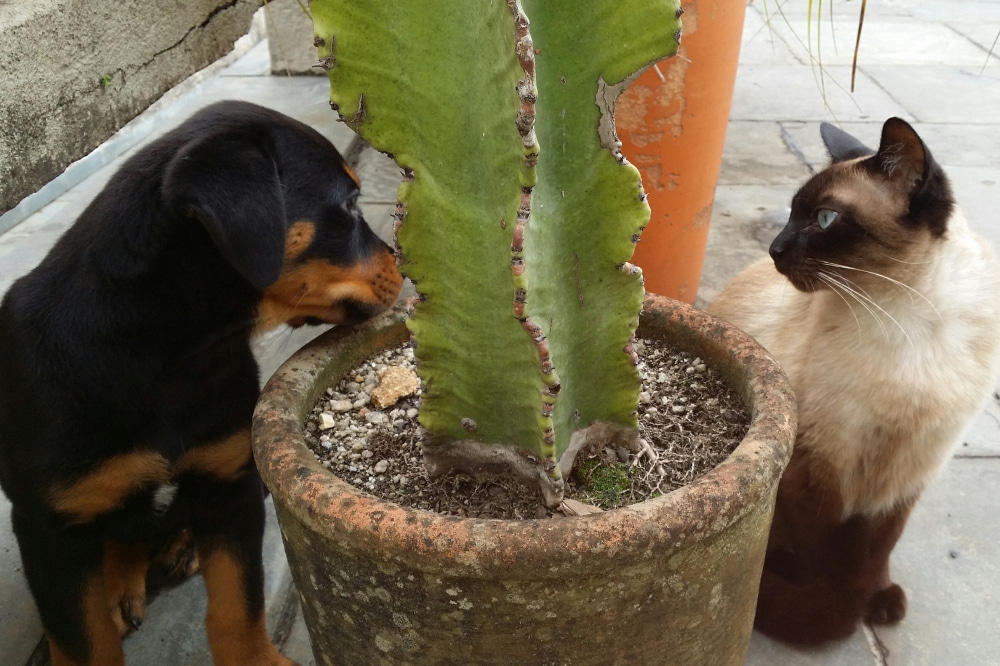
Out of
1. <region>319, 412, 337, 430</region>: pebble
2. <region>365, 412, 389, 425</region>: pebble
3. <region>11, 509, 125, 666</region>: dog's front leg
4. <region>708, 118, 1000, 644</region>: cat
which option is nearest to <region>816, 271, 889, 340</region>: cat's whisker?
<region>708, 118, 1000, 644</region>: cat

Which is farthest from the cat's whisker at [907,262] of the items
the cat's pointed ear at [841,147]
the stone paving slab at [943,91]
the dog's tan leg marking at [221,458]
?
the stone paving slab at [943,91]

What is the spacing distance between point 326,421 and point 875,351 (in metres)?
1.21

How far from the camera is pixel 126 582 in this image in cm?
216

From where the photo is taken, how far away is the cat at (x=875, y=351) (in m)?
1.81

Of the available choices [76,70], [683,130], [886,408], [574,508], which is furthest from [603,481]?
[76,70]

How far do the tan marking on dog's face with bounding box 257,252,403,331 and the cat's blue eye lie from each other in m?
0.96

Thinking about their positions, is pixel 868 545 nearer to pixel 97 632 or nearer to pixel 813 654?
pixel 813 654

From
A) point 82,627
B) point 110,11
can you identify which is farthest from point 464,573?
point 110,11

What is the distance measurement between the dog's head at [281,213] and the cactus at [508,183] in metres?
0.32

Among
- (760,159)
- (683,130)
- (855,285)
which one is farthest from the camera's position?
(760,159)

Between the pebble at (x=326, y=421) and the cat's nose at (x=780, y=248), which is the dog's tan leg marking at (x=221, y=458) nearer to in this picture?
the pebble at (x=326, y=421)

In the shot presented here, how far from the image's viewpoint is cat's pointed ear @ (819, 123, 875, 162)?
2.10 m

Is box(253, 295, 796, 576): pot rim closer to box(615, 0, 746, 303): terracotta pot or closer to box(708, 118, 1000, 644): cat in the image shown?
box(708, 118, 1000, 644): cat

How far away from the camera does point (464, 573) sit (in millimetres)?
1195
